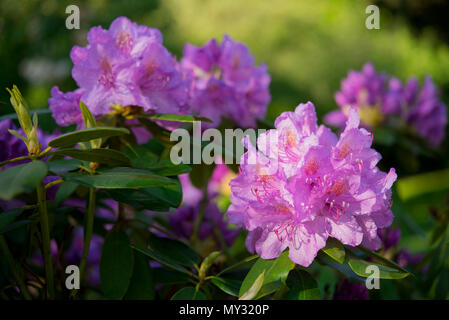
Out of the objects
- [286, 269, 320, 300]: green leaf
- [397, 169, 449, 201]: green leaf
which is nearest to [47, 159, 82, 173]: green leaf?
[286, 269, 320, 300]: green leaf

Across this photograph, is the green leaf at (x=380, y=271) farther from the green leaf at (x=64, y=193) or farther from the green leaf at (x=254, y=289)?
the green leaf at (x=64, y=193)

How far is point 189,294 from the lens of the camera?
52 centimetres

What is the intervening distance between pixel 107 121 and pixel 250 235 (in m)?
0.21

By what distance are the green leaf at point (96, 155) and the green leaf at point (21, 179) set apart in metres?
0.06

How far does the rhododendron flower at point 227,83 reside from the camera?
728 millimetres

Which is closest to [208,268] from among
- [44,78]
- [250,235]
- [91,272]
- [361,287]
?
[250,235]

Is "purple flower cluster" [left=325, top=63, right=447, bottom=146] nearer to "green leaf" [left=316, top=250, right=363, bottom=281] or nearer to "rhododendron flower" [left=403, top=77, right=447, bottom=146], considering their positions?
"rhododendron flower" [left=403, top=77, right=447, bottom=146]

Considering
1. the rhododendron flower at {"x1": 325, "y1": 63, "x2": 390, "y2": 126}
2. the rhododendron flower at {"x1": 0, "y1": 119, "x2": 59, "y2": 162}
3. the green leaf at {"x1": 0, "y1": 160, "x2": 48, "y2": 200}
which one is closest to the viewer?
the green leaf at {"x1": 0, "y1": 160, "x2": 48, "y2": 200}

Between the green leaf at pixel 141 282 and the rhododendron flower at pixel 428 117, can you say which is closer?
the green leaf at pixel 141 282

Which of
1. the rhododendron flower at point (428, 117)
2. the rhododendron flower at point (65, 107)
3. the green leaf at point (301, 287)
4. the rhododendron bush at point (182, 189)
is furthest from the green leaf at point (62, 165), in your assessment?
the rhododendron flower at point (428, 117)

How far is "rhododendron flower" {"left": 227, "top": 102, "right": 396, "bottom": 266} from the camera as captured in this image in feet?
1.47

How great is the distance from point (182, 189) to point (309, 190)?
0.18 meters

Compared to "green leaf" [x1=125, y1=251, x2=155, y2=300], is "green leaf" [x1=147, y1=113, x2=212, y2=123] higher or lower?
higher
